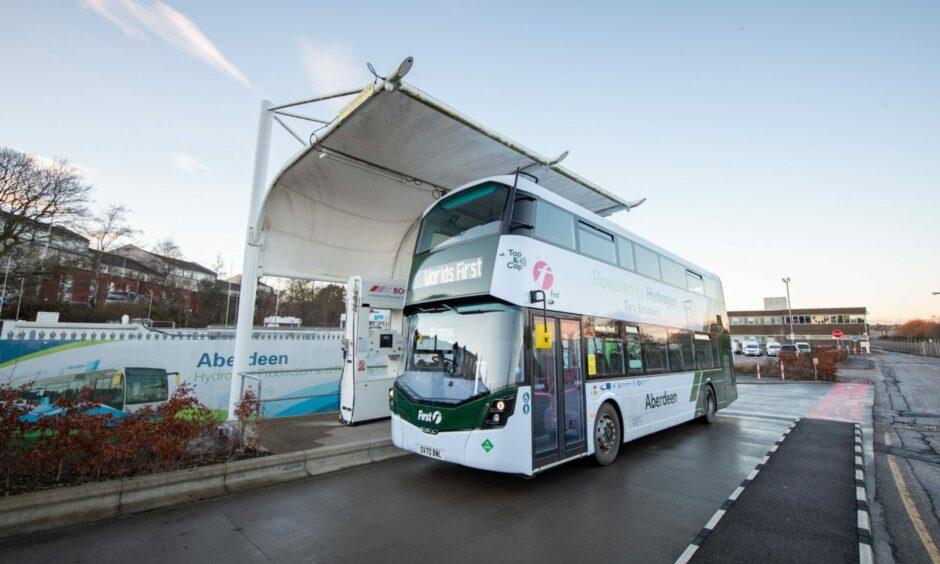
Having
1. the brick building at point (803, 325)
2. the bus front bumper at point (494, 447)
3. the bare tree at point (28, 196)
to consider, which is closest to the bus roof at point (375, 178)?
the bus front bumper at point (494, 447)

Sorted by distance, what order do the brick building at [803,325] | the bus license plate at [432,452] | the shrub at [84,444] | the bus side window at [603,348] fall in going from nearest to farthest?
the shrub at [84,444] → the bus license plate at [432,452] → the bus side window at [603,348] → the brick building at [803,325]

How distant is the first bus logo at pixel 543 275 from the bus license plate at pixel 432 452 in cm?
281

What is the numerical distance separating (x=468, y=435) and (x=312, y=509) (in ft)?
6.95

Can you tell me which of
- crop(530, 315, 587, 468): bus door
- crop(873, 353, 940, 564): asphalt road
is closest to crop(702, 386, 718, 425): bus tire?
crop(873, 353, 940, 564): asphalt road

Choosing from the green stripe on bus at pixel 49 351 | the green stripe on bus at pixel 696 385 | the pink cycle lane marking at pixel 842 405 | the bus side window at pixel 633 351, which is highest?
the bus side window at pixel 633 351

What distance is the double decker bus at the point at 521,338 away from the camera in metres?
5.31

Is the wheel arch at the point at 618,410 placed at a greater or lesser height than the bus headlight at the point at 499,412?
lesser

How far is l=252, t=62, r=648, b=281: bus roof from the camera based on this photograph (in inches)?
288

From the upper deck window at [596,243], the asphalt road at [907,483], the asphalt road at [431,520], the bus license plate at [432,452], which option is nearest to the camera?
the asphalt road at [431,520]

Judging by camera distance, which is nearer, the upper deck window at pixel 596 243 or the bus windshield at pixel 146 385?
the upper deck window at pixel 596 243

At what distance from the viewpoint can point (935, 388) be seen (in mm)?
19469

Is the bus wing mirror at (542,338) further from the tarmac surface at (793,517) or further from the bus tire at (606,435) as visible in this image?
the tarmac surface at (793,517)

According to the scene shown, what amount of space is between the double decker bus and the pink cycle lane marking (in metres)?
7.82

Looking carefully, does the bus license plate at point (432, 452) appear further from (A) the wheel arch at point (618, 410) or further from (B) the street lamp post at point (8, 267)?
(B) the street lamp post at point (8, 267)
